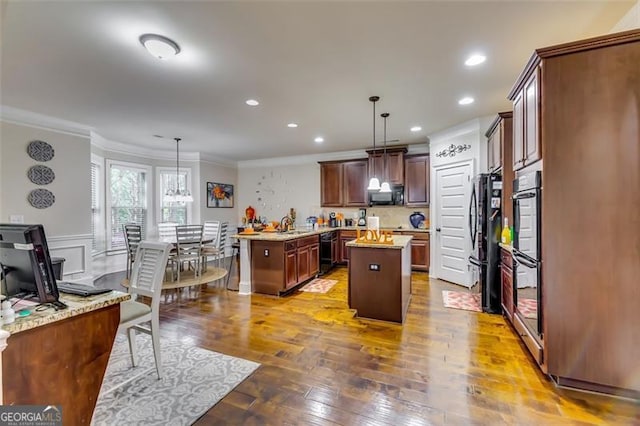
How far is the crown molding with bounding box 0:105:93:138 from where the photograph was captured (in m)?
3.83

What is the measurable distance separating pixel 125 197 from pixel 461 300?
6664mm

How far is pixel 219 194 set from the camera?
24.7 ft

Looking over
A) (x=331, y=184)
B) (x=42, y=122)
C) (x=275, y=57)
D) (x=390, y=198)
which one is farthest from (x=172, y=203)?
(x=275, y=57)

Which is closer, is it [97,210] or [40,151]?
[40,151]

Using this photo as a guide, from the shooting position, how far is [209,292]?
4.48 metres

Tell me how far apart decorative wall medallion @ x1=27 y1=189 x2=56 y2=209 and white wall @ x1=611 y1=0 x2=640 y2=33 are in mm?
6676

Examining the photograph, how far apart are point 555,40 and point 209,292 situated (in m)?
5.01

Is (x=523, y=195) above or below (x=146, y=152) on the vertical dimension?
below

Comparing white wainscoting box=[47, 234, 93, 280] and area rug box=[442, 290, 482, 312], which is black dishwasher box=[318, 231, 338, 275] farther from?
white wainscoting box=[47, 234, 93, 280]

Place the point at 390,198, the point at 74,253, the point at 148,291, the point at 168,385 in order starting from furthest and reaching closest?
the point at 390,198, the point at 74,253, the point at 148,291, the point at 168,385

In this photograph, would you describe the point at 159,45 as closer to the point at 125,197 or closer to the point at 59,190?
the point at 59,190

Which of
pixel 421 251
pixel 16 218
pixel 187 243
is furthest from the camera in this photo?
pixel 421 251

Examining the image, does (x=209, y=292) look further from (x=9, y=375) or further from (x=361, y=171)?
(x=361, y=171)

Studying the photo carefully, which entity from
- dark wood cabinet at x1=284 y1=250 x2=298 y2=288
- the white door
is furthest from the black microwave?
dark wood cabinet at x1=284 y1=250 x2=298 y2=288
